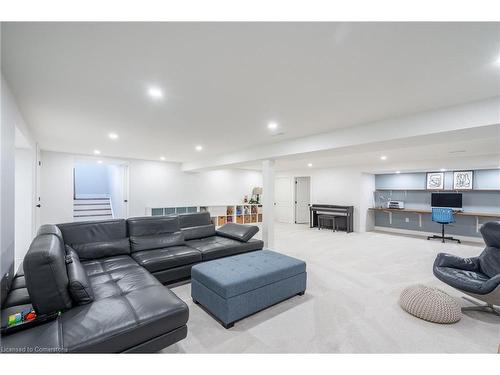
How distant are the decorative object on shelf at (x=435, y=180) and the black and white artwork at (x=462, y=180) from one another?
0.28 meters

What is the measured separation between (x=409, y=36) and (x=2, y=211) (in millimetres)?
3256

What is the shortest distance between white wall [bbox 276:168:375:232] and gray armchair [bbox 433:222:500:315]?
446 cm

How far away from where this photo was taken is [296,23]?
1.36 metres

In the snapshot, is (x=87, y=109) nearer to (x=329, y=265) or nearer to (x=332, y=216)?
(x=329, y=265)

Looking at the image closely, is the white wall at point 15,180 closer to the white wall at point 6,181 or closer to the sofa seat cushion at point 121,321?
the white wall at point 6,181

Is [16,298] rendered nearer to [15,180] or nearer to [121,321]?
[121,321]

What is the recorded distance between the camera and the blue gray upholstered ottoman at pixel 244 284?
86.3 inches

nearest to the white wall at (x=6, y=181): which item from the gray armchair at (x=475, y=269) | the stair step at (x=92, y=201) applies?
the gray armchair at (x=475, y=269)

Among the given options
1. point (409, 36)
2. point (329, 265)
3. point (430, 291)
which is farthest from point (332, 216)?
point (409, 36)

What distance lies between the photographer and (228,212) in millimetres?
8547

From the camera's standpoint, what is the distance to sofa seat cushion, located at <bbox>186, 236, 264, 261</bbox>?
11.4 feet

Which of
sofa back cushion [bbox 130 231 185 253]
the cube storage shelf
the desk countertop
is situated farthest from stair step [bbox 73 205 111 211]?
the desk countertop

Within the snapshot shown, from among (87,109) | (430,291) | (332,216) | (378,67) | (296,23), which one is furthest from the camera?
(332,216)

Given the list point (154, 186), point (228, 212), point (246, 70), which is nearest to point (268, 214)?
point (246, 70)
